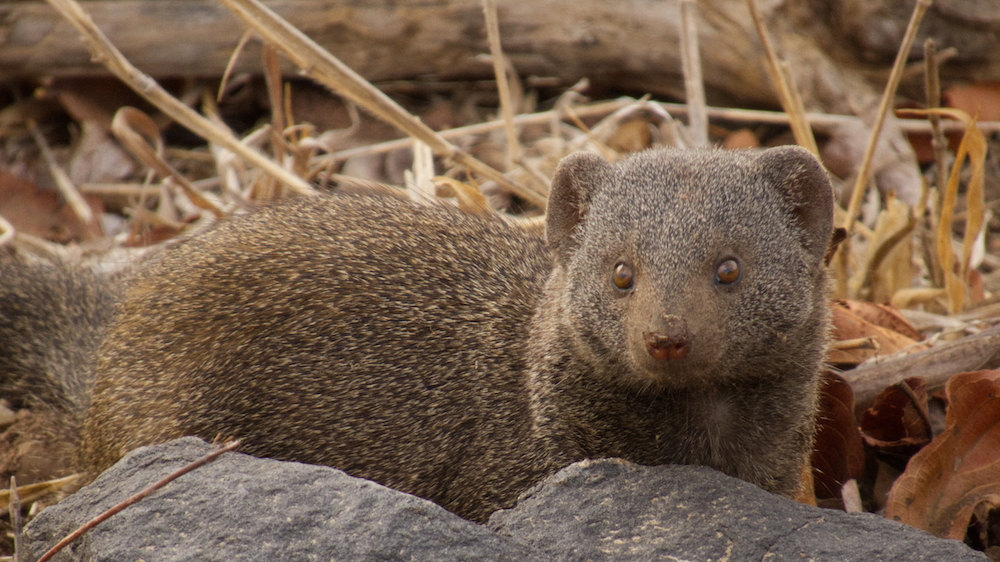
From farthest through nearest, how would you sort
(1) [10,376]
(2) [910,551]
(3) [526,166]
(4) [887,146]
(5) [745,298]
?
(4) [887,146] < (3) [526,166] < (1) [10,376] < (5) [745,298] < (2) [910,551]

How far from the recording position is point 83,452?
331cm

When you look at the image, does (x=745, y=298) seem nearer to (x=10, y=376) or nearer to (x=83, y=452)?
(x=83, y=452)

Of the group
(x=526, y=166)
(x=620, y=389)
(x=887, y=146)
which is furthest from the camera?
(x=887, y=146)

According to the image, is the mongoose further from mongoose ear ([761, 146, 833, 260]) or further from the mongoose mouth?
mongoose ear ([761, 146, 833, 260])

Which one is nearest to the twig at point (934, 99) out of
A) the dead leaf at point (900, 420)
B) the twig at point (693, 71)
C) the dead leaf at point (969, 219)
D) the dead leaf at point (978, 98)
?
the dead leaf at point (969, 219)

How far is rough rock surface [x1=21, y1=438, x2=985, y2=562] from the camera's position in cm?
206

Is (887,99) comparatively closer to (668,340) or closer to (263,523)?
(668,340)

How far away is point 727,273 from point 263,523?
50.5 inches

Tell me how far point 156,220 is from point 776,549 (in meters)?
3.57

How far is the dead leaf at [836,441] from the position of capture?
10.2 ft

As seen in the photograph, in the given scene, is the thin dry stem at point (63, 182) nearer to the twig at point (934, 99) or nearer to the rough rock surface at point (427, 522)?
the rough rock surface at point (427, 522)


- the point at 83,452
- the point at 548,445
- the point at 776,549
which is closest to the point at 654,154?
the point at 548,445

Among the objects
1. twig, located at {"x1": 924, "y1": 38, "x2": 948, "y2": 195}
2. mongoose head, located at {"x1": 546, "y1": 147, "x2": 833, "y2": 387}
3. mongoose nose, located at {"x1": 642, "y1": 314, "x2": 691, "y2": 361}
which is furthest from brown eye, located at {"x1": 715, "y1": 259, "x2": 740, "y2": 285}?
twig, located at {"x1": 924, "y1": 38, "x2": 948, "y2": 195}

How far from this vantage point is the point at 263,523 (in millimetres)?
2098
